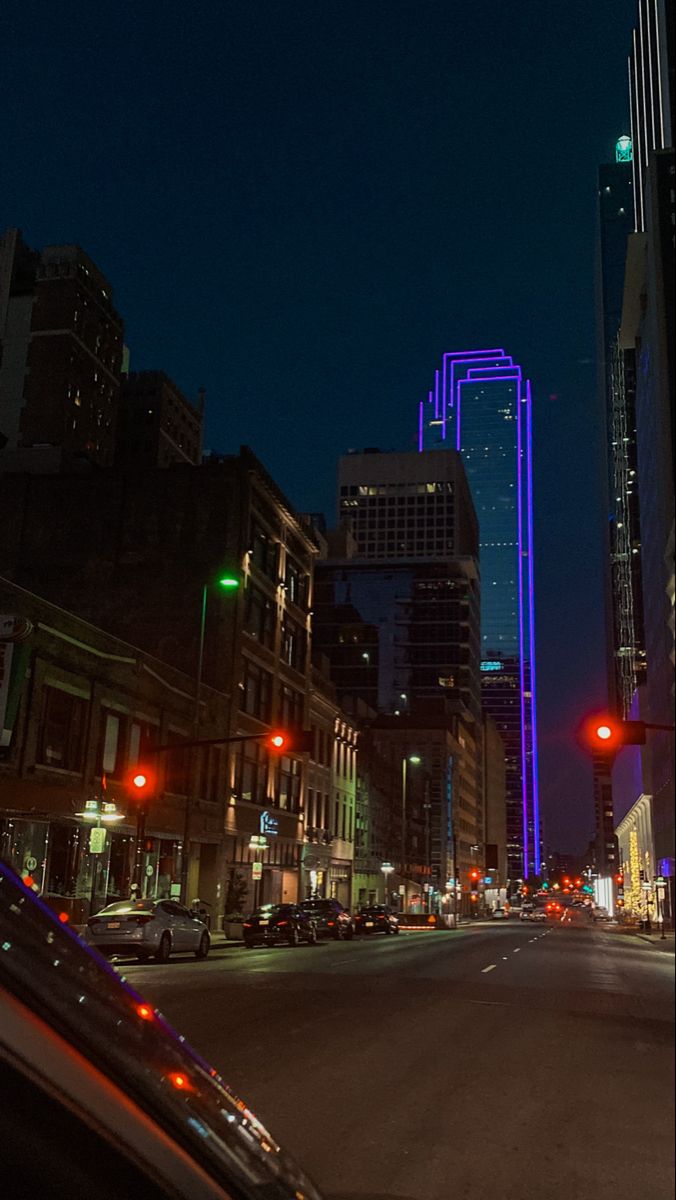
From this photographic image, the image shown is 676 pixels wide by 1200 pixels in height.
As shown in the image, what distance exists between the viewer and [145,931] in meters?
3.28

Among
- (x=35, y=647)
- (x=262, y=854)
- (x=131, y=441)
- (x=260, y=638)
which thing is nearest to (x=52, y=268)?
(x=131, y=441)

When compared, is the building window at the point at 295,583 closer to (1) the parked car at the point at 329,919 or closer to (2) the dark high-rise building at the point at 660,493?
(1) the parked car at the point at 329,919

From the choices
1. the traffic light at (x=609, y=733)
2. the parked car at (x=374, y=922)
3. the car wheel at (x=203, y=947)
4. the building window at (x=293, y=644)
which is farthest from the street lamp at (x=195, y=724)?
the car wheel at (x=203, y=947)

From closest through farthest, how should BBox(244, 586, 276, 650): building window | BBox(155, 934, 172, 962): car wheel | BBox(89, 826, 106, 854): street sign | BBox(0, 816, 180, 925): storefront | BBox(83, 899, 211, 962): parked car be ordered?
BBox(83, 899, 211, 962): parked car < BBox(0, 816, 180, 925): storefront < BBox(155, 934, 172, 962): car wheel < BBox(89, 826, 106, 854): street sign < BBox(244, 586, 276, 650): building window

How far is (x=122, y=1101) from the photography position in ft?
4.65

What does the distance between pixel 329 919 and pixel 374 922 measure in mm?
8607

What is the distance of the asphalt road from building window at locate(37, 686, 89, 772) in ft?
7.75

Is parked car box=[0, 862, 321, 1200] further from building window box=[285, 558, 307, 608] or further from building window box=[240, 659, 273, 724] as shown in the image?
building window box=[285, 558, 307, 608]

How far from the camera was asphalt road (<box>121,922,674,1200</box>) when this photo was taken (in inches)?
48.6

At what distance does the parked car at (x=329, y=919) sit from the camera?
1455 inches

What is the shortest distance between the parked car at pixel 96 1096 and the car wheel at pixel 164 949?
1.62m

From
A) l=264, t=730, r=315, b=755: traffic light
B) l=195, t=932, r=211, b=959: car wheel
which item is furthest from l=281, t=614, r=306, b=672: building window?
l=195, t=932, r=211, b=959: car wheel

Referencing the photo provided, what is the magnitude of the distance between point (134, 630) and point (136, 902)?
4396 centimetres


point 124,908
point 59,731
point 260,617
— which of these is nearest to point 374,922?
point 260,617
